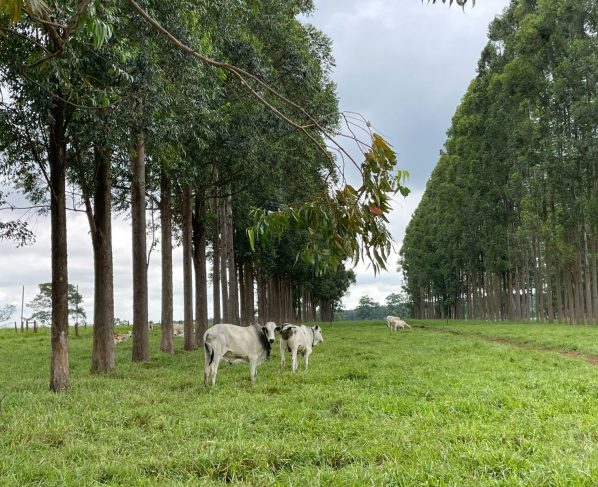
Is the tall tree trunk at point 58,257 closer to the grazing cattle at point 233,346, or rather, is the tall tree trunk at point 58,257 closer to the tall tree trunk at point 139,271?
the grazing cattle at point 233,346

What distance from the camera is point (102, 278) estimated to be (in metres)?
12.5

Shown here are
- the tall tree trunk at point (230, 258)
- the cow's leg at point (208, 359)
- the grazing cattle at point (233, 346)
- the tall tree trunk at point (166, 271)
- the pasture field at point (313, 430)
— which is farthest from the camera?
the tall tree trunk at point (230, 258)

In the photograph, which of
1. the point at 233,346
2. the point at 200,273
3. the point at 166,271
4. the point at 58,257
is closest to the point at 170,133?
the point at 58,257

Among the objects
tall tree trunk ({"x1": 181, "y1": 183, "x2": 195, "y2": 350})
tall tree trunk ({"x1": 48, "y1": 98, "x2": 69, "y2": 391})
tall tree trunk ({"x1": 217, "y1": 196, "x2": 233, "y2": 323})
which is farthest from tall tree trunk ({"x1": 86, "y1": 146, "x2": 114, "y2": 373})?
tall tree trunk ({"x1": 217, "y1": 196, "x2": 233, "y2": 323})

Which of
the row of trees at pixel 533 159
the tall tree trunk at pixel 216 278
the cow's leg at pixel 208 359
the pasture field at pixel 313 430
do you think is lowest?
the pasture field at pixel 313 430

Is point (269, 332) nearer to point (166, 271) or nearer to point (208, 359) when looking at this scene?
point (208, 359)

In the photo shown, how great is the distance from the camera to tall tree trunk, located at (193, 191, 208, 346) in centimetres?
2006

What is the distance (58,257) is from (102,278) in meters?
2.65

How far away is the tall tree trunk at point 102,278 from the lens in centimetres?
1248

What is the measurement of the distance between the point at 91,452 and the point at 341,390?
4.65 meters

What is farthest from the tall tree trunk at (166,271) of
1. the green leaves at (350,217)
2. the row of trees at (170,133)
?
the green leaves at (350,217)

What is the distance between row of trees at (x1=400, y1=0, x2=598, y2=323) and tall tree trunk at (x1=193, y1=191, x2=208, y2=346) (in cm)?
1997

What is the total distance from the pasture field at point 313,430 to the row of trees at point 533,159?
21.7m

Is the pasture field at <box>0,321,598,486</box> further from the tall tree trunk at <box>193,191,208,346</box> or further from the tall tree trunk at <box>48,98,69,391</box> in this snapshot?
the tall tree trunk at <box>193,191,208,346</box>
